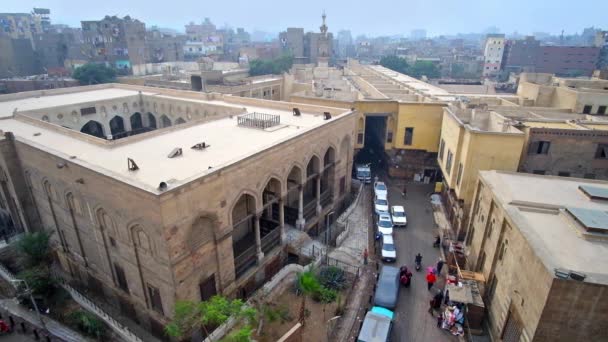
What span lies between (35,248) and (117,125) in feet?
68.6

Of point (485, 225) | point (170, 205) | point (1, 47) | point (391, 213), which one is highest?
point (1, 47)

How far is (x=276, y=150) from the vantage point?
21.2m

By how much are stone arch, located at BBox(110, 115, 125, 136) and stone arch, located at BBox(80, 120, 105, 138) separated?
115cm

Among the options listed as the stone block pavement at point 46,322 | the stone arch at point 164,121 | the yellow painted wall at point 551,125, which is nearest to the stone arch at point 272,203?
the stone block pavement at point 46,322

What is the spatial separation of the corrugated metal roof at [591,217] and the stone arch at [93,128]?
132ft

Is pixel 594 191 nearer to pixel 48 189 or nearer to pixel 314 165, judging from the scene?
pixel 314 165

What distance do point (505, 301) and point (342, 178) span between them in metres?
17.0

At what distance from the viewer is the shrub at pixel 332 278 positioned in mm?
21875

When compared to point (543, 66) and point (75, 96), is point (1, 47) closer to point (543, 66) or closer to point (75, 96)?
point (75, 96)

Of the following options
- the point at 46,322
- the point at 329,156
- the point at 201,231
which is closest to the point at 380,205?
the point at 329,156

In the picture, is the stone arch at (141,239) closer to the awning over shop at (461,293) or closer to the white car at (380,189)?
the awning over shop at (461,293)

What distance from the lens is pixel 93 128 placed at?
37562 millimetres

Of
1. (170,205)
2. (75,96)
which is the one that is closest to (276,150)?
(170,205)

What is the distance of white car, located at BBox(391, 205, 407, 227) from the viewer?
28797mm
